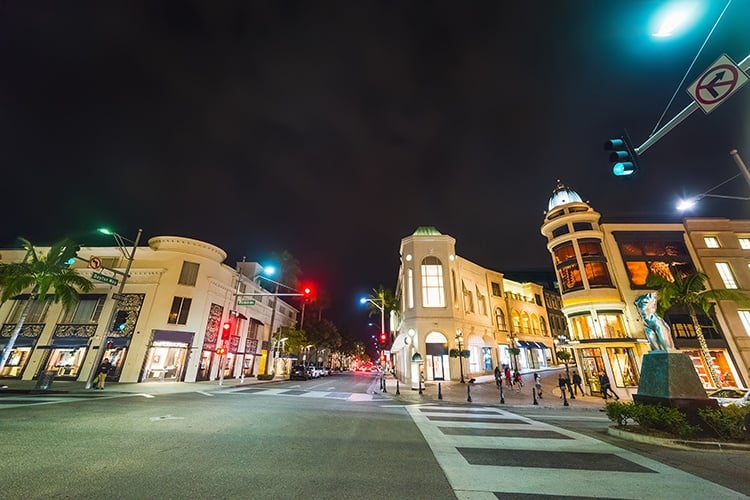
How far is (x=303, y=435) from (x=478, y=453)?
14.1ft

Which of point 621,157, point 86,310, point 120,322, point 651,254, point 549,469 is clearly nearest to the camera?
point 549,469

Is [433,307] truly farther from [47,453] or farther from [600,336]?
[47,453]

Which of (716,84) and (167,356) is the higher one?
(716,84)

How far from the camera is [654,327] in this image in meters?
10.0

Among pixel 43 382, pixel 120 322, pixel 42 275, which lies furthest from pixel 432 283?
pixel 42 275

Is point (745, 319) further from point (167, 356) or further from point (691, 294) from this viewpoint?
point (167, 356)

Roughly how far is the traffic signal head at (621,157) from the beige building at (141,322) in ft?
79.0

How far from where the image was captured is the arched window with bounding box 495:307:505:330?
4078 cm

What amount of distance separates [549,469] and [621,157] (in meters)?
7.30

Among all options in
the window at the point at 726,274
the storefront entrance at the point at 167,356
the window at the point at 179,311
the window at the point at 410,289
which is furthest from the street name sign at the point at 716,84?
the storefront entrance at the point at 167,356

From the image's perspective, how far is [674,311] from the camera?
Result: 27422mm

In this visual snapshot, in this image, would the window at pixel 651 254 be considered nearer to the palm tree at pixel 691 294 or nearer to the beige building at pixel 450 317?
the palm tree at pixel 691 294

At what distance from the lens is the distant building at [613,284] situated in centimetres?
2544

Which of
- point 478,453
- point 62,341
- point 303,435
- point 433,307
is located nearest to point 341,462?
point 303,435
